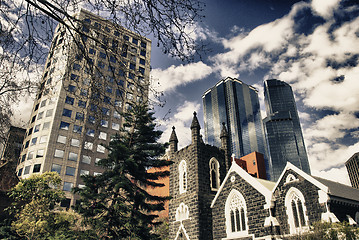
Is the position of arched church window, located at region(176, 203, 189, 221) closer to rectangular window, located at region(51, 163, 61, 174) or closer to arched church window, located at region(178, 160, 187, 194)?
arched church window, located at region(178, 160, 187, 194)

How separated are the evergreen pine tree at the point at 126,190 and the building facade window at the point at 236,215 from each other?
491 cm

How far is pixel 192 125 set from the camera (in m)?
25.3

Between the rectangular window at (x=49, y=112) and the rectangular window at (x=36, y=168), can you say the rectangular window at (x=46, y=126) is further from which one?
the rectangular window at (x=36, y=168)

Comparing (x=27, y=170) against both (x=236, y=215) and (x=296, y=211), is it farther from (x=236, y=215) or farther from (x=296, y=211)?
(x=296, y=211)

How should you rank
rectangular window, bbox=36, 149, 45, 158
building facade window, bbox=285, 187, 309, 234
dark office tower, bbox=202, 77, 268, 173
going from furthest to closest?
dark office tower, bbox=202, 77, 268, 173 < rectangular window, bbox=36, 149, 45, 158 < building facade window, bbox=285, 187, 309, 234

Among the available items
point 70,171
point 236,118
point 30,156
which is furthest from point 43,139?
point 236,118

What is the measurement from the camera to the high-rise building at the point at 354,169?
172375mm

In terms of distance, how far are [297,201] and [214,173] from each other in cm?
947

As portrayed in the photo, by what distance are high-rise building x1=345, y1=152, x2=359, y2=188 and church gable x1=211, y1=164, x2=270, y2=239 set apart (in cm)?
18757

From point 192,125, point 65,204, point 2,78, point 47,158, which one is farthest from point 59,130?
point 2,78

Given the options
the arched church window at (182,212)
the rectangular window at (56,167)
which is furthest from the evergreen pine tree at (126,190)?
the rectangular window at (56,167)

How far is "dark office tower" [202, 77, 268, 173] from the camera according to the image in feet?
601

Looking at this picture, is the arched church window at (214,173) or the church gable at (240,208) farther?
the arched church window at (214,173)

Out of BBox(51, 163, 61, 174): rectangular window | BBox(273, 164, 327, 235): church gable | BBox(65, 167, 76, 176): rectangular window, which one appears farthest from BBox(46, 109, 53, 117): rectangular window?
BBox(273, 164, 327, 235): church gable
